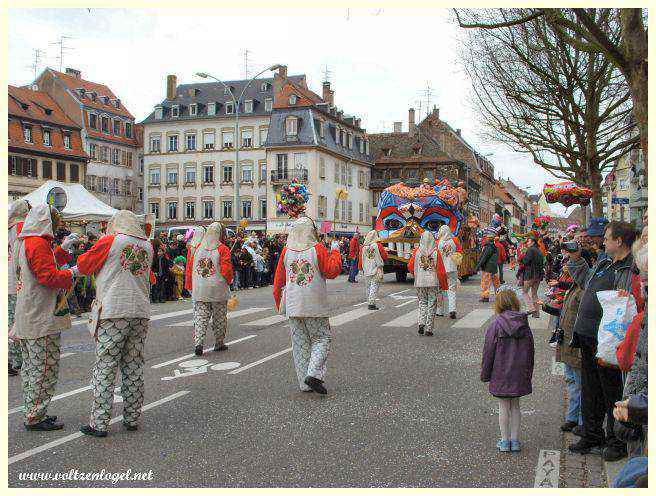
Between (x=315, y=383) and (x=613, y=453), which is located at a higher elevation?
(x=315, y=383)

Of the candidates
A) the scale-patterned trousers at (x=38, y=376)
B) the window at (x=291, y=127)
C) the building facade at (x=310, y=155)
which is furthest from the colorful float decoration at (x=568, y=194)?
the window at (x=291, y=127)

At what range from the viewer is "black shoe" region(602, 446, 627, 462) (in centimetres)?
524

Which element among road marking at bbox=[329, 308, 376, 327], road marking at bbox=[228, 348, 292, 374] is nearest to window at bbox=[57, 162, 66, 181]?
road marking at bbox=[329, 308, 376, 327]

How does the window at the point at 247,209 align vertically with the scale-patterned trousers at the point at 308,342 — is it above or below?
above

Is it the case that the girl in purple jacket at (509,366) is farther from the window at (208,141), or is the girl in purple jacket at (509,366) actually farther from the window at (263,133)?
the window at (208,141)

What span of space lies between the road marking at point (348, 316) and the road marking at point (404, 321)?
2.88 ft

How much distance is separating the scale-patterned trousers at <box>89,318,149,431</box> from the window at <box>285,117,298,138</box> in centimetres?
5607

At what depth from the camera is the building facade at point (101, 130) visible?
6197cm

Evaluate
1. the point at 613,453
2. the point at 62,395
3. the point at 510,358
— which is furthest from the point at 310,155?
the point at 613,453

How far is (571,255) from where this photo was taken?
655cm

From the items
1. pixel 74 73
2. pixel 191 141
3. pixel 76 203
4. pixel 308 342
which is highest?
pixel 74 73

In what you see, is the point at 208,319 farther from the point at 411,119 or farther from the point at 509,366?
the point at 411,119

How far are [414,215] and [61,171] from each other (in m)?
38.9

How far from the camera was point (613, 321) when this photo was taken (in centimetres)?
458
